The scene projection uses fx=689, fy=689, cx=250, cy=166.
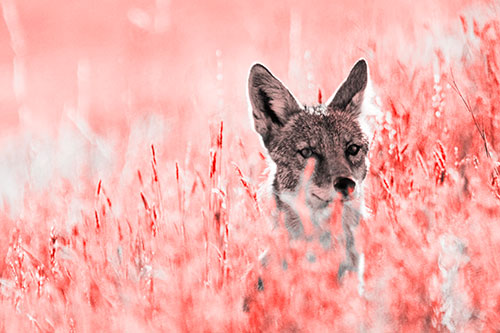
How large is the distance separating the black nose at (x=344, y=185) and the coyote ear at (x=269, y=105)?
932 mm

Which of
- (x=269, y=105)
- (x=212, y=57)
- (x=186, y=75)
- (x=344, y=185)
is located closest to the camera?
(x=344, y=185)

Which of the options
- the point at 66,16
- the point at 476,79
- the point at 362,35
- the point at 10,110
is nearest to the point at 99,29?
the point at 66,16

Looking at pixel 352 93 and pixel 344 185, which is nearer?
pixel 344 185

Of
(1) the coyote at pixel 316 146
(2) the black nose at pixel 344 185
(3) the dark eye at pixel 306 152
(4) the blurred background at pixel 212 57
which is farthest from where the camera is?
(4) the blurred background at pixel 212 57

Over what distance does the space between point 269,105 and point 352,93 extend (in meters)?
0.61

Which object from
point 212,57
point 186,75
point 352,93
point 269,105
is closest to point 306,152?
point 269,105

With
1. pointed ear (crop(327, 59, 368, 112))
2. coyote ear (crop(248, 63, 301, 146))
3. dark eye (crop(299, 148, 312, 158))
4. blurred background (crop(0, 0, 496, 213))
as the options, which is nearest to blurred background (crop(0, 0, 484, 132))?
blurred background (crop(0, 0, 496, 213))

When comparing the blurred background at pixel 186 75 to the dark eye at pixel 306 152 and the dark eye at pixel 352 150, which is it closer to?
the dark eye at pixel 306 152

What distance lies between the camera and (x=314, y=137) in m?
4.63

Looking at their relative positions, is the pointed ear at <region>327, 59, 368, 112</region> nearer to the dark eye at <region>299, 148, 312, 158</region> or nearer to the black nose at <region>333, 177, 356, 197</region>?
the dark eye at <region>299, 148, 312, 158</region>

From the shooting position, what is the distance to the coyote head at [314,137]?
4.28 metres

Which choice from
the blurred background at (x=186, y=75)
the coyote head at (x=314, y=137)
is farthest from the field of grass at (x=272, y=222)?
the coyote head at (x=314, y=137)

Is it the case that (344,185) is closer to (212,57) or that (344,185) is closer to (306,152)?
(306,152)

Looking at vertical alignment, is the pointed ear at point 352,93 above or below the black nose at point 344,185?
above
